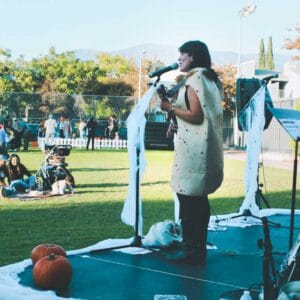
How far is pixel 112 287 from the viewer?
14.6 feet

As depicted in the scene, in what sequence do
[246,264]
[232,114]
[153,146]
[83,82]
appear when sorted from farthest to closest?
1. [83,82]
2. [232,114]
3. [153,146]
4. [246,264]

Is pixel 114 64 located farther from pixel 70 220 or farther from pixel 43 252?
pixel 43 252

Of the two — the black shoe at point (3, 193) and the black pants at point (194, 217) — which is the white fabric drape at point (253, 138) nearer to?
the black pants at point (194, 217)

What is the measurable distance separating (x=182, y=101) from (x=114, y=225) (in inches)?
122

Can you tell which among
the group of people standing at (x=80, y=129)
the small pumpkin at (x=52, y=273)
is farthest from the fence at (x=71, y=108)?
the small pumpkin at (x=52, y=273)

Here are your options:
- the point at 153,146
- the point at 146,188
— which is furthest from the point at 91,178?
the point at 153,146

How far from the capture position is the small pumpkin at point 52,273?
14.2 ft

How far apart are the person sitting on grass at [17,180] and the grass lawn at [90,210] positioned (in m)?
0.71

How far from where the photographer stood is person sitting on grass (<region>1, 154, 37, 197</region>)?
412 inches

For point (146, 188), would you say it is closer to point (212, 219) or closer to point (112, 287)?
point (212, 219)

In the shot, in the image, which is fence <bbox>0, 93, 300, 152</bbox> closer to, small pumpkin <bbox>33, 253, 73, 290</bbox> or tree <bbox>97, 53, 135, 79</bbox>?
small pumpkin <bbox>33, 253, 73, 290</bbox>

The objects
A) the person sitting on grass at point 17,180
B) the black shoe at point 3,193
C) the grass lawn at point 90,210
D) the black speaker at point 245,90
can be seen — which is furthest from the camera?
the person sitting on grass at point 17,180

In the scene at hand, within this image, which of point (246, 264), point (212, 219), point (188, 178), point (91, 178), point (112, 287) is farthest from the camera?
point (91, 178)

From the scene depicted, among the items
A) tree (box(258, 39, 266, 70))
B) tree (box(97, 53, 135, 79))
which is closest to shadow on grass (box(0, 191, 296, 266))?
Answer: tree (box(97, 53, 135, 79))
